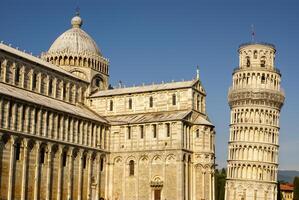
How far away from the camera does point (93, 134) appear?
6919 cm

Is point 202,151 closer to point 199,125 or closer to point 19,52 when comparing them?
point 199,125

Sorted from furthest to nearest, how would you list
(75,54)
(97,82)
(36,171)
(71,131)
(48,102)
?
(97,82) → (75,54) → (48,102) → (71,131) → (36,171)

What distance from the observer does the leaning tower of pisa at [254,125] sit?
287 feet

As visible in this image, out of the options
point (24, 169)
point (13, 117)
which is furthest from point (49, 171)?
point (13, 117)

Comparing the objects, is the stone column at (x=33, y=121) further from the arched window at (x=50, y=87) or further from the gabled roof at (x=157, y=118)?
the gabled roof at (x=157, y=118)

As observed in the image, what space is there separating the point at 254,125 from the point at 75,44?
3072cm

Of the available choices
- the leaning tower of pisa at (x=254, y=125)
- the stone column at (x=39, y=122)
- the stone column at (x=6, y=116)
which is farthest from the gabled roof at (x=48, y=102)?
the leaning tower of pisa at (x=254, y=125)

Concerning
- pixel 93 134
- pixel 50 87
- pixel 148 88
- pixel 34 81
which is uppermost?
pixel 148 88

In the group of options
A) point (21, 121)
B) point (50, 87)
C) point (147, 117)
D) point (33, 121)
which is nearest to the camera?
point (21, 121)

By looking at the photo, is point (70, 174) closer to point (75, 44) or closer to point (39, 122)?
point (39, 122)

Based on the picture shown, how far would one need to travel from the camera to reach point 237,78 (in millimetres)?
93625

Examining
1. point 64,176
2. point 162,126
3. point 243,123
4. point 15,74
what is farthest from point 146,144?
point 243,123

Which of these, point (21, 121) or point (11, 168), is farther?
point (21, 121)

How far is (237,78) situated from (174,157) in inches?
1219
